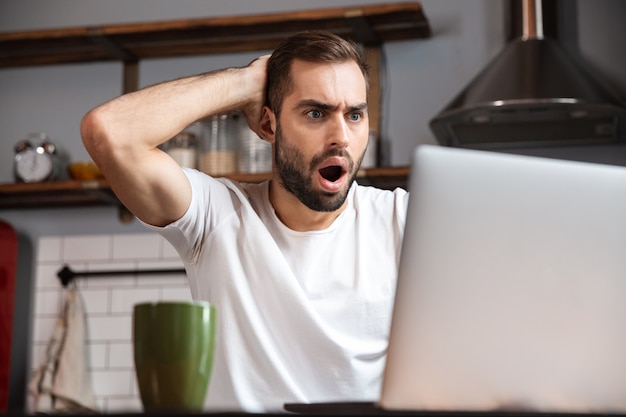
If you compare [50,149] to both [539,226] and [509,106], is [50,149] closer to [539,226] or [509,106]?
[509,106]

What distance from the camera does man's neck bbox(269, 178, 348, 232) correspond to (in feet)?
6.94

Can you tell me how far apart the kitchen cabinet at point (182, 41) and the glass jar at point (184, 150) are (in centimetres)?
26

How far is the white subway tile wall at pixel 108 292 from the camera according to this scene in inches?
156

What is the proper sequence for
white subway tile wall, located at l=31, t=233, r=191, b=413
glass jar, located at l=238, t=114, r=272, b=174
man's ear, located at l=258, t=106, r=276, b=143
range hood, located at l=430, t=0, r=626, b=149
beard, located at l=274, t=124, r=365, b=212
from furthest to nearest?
white subway tile wall, located at l=31, t=233, r=191, b=413
glass jar, located at l=238, t=114, r=272, b=174
range hood, located at l=430, t=0, r=626, b=149
man's ear, located at l=258, t=106, r=276, b=143
beard, located at l=274, t=124, r=365, b=212

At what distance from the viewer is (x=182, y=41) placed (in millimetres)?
4020

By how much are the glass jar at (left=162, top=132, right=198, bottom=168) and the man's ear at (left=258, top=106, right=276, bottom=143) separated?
1.65 meters

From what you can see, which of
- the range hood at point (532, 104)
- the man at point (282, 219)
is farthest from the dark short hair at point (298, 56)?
the range hood at point (532, 104)

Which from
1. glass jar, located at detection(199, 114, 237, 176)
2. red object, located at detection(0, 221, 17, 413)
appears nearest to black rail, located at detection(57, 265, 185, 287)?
red object, located at detection(0, 221, 17, 413)

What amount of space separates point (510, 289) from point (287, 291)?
86 cm

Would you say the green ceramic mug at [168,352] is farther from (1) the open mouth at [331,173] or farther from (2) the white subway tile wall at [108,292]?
(2) the white subway tile wall at [108,292]

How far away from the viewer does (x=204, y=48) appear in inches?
161

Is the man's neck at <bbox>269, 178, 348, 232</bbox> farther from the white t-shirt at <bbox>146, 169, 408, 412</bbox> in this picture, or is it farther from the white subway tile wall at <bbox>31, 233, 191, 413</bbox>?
the white subway tile wall at <bbox>31, 233, 191, 413</bbox>

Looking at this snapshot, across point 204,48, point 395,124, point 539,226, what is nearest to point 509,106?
point 395,124

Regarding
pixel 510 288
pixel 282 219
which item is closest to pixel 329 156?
pixel 282 219
